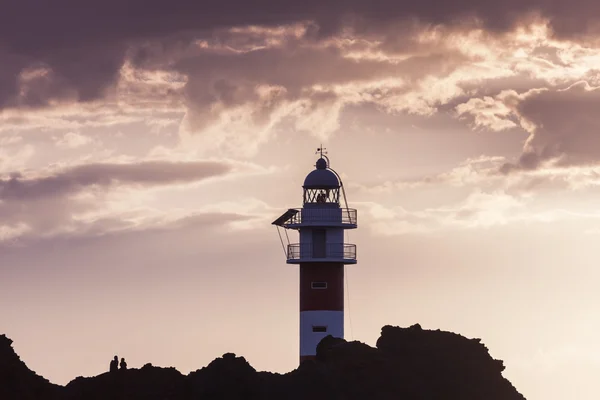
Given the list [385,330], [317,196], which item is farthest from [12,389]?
[317,196]

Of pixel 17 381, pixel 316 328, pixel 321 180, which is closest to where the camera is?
pixel 17 381

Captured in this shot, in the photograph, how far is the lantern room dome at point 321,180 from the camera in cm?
9812

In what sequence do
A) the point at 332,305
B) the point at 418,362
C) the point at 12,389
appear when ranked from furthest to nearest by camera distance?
A: the point at 332,305
the point at 418,362
the point at 12,389

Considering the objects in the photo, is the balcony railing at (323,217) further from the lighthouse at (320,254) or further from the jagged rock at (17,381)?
the jagged rock at (17,381)

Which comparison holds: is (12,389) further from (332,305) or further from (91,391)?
(332,305)

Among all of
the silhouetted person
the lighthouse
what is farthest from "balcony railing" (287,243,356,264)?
the silhouetted person

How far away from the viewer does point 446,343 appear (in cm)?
8662

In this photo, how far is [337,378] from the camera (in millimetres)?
84312

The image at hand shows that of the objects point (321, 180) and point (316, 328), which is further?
point (321, 180)

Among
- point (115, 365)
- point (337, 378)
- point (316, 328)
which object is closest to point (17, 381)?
point (115, 365)

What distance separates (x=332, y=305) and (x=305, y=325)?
157cm

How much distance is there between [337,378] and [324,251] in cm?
1343

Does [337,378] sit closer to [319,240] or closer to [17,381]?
[17,381]

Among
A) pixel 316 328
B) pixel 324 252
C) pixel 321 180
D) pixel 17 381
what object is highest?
pixel 321 180
